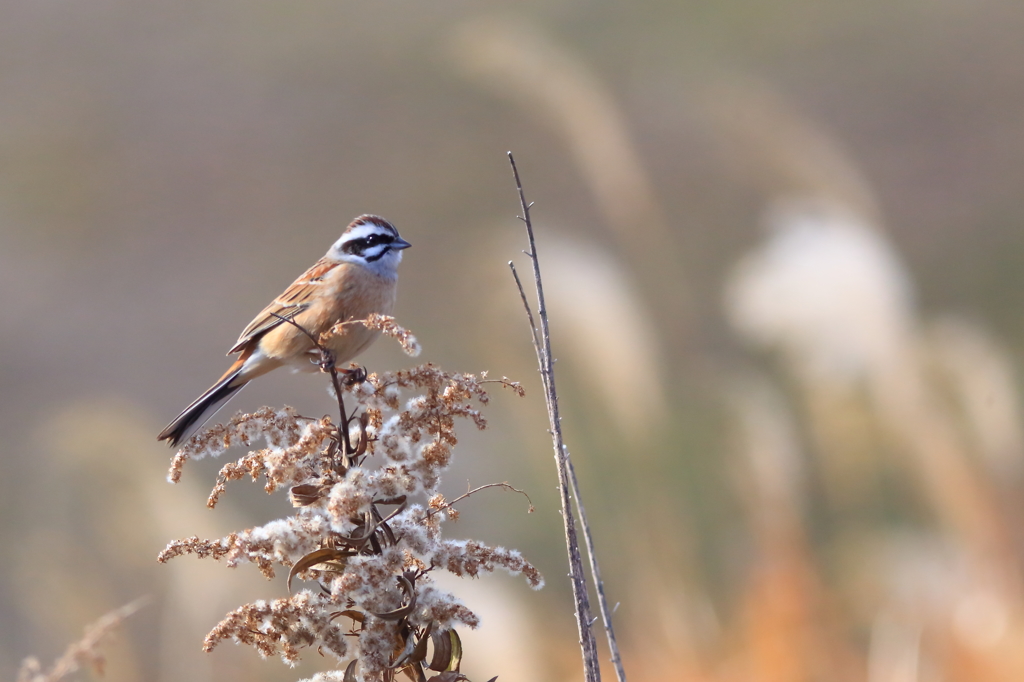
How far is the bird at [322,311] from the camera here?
2.80 m

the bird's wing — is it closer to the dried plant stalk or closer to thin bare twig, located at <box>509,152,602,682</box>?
the dried plant stalk

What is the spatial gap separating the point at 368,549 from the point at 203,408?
62.3 inches

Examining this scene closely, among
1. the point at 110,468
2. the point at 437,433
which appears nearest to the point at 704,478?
the point at 110,468

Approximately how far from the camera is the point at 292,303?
126 inches

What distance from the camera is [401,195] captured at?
22.8 metres

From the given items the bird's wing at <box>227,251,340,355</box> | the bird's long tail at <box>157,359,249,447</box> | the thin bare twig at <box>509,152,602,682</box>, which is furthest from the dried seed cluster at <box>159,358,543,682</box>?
the bird's wing at <box>227,251,340,355</box>

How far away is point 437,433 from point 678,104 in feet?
87.2

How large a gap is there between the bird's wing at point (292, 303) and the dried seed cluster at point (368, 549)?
5.36 feet

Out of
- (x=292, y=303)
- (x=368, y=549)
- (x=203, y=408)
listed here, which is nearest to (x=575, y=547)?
(x=368, y=549)

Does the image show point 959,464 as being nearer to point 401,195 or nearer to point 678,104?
point 401,195

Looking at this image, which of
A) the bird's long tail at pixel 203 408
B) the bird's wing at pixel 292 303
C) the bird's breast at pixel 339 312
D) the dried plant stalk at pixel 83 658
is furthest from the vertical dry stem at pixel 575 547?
the bird's wing at pixel 292 303

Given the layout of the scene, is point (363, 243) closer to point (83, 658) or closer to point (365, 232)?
point (365, 232)

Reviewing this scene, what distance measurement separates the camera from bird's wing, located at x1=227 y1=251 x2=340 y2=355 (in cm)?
306

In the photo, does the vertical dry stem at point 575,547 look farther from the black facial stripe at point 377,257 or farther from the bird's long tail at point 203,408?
the black facial stripe at point 377,257
